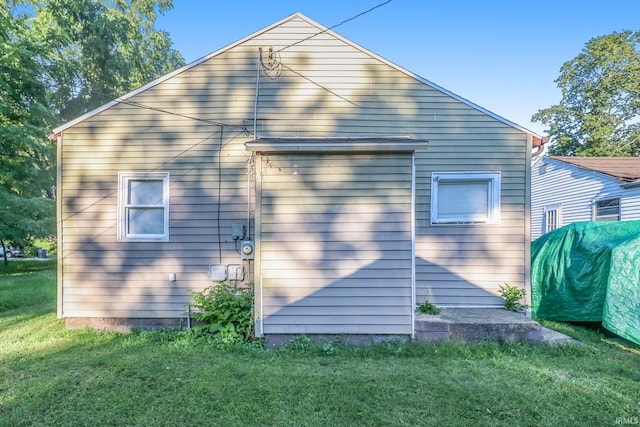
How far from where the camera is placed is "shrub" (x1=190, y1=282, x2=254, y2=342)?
4.31 meters

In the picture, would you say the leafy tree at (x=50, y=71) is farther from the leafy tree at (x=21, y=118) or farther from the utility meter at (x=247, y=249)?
the utility meter at (x=247, y=249)

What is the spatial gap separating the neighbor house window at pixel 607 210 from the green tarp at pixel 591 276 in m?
5.12

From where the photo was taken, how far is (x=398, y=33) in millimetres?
7145

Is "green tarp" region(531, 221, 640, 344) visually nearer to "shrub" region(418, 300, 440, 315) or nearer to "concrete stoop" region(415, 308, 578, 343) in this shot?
"concrete stoop" region(415, 308, 578, 343)

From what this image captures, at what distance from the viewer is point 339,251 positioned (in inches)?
163

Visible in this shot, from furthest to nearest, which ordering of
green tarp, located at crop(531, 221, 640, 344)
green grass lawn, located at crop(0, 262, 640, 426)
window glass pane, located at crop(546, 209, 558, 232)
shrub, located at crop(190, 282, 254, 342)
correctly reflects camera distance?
window glass pane, located at crop(546, 209, 558, 232) < green tarp, located at crop(531, 221, 640, 344) < shrub, located at crop(190, 282, 254, 342) < green grass lawn, located at crop(0, 262, 640, 426)

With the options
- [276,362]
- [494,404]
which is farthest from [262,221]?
[494,404]

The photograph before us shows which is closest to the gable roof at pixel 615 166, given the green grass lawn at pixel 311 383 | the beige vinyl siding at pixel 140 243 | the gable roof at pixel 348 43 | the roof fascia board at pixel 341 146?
the gable roof at pixel 348 43

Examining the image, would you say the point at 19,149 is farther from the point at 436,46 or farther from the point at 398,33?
the point at 436,46

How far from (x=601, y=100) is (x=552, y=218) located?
66.7 feet

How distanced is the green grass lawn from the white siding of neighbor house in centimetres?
106

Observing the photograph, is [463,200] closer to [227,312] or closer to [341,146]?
[341,146]

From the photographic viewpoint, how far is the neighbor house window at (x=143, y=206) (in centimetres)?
499

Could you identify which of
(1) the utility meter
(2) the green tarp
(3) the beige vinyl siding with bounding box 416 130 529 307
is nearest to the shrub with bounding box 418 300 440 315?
(3) the beige vinyl siding with bounding box 416 130 529 307
